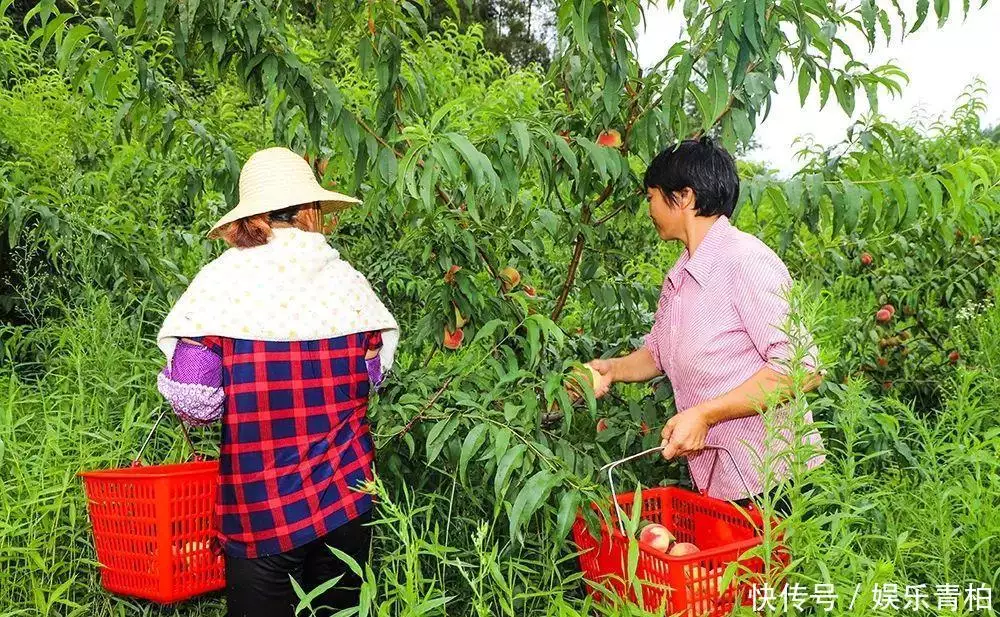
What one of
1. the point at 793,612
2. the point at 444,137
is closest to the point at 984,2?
the point at 444,137

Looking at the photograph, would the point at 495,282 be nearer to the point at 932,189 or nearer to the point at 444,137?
the point at 444,137

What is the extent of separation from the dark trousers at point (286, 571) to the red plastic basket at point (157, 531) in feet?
0.38

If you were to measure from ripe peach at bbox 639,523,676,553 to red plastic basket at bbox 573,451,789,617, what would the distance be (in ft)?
0.22

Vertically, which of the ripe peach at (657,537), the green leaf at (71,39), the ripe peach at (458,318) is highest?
the green leaf at (71,39)

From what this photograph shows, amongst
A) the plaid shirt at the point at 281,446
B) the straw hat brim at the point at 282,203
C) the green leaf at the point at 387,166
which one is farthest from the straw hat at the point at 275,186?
the plaid shirt at the point at 281,446

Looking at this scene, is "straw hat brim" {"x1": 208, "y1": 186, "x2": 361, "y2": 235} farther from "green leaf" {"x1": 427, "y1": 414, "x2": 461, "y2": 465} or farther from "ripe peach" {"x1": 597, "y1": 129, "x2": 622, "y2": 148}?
"ripe peach" {"x1": 597, "y1": 129, "x2": 622, "y2": 148}

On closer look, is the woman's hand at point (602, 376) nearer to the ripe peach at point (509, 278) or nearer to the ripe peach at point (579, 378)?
the ripe peach at point (579, 378)

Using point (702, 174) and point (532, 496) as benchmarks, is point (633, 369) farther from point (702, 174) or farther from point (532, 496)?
point (532, 496)

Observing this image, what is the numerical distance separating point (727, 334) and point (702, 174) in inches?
14.5

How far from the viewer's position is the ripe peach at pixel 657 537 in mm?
1663

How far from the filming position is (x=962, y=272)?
12.4ft

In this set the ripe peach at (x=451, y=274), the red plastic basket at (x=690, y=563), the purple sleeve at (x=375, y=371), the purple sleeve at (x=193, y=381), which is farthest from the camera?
the ripe peach at (x=451, y=274)

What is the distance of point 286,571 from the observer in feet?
5.78

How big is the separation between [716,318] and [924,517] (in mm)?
969
